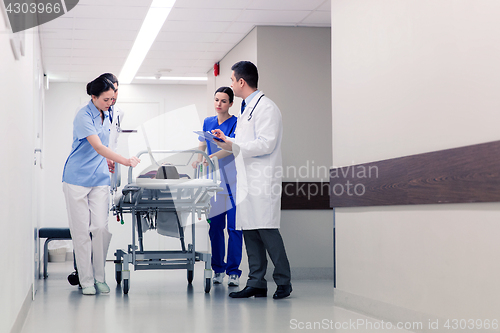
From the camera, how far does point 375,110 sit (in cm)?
321

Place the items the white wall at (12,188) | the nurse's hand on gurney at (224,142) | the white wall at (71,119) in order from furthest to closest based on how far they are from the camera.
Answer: the white wall at (71,119) → the nurse's hand on gurney at (224,142) → the white wall at (12,188)

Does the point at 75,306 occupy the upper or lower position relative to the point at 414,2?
lower

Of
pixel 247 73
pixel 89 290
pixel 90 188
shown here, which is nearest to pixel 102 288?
pixel 89 290

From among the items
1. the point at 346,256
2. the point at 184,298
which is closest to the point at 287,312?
A: the point at 346,256

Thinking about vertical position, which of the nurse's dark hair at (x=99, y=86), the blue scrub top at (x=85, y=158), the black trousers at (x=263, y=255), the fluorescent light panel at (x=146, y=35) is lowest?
the black trousers at (x=263, y=255)

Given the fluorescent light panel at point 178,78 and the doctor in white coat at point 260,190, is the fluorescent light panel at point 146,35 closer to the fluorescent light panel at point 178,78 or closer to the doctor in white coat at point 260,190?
the fluorescent light panel at point 178,78

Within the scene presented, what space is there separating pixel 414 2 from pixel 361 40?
2.05 feet

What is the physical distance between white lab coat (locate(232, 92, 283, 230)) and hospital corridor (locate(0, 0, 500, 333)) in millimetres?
15

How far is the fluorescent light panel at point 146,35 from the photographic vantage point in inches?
194

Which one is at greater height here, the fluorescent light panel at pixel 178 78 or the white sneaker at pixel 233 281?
the fluorescent light panel at pixel 178 78

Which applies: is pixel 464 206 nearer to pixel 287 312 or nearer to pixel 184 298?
pixel 287 312

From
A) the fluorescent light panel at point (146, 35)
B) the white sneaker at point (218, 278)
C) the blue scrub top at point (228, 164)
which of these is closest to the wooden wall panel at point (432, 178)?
the blue scrub top at point (228, 164)

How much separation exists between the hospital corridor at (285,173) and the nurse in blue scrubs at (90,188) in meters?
0.01

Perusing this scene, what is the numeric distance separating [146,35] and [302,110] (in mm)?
1928
